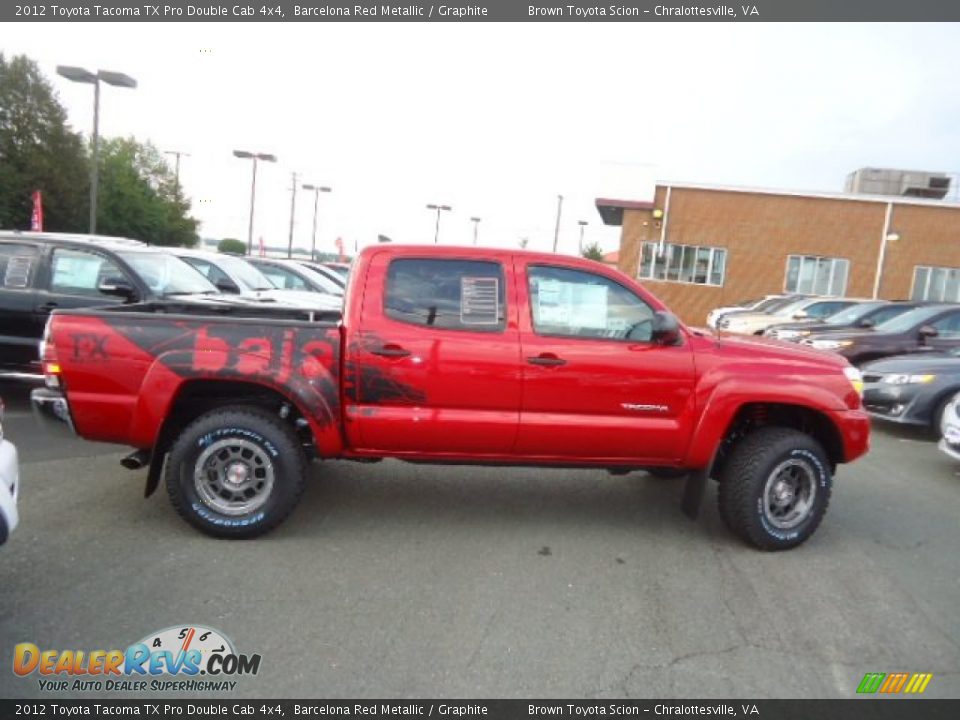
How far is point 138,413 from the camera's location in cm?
407

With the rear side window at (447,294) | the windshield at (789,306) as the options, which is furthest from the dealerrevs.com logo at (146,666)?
the windshield at (789,306)

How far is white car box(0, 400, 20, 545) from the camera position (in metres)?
2.94

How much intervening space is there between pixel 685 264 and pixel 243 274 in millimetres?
21048

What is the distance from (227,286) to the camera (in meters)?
9.30

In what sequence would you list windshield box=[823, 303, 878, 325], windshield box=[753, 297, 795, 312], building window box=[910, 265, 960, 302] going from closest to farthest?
windshield box=[823, 303, 878, 325] → windshield box=[753, 297, 795, 312] → building window box=[910, 265, 960, 302]

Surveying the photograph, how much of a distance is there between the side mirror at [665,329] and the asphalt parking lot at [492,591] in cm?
136

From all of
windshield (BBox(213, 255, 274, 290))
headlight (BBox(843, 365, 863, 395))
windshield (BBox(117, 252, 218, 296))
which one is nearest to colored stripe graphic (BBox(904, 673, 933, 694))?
headlight (BBox(843, 365, 863, 395))

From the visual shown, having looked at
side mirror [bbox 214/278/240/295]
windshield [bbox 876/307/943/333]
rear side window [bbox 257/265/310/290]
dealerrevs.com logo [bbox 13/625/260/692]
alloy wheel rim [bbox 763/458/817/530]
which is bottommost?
dealerrevs.com logo [bbox 13/625/260/692]

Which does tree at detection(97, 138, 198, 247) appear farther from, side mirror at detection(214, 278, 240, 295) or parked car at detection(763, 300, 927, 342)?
parked car at detection(763, 300, 927, 342)

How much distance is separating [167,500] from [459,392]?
2353 mm

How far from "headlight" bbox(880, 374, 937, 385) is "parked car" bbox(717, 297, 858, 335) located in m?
6.89
